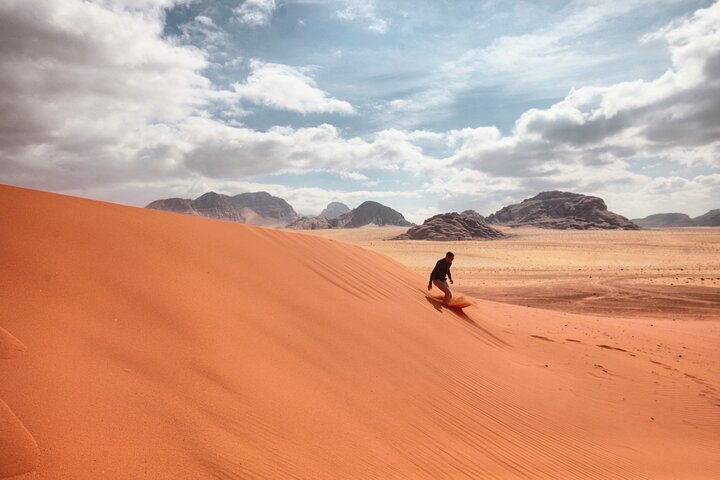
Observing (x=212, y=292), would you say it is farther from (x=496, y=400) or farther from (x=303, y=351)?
(x=496, y=400)

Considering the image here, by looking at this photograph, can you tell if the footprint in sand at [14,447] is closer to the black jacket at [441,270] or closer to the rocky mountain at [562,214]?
the black jacket at [441,270]

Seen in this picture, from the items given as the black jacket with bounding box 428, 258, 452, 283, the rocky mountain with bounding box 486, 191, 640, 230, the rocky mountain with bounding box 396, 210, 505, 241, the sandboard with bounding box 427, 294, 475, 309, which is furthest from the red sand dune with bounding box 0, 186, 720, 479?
the rocky mountain with bounding box 486, 191, 640, 230

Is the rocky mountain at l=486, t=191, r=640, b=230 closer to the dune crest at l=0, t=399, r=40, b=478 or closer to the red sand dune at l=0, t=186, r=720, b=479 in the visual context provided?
the red sand dune at l=0, t=186, r=720, b=479

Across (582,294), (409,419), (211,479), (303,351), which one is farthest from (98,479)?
(582,294)

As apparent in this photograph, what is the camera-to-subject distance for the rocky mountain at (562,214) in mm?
122562

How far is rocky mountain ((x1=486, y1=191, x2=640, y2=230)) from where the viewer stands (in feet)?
402

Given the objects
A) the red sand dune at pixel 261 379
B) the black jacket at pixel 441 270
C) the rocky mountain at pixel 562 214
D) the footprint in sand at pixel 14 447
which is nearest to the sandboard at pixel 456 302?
the black jacket at pixel 441 270

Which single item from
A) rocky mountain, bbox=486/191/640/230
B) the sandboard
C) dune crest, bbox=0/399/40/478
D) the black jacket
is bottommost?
the sandboard

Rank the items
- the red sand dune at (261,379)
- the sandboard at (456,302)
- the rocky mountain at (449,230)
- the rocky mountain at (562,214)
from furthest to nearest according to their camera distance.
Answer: the rocky mountain at (562,214)
the rocky mountain at (449,230)
the sandboard at (456,302)
the red sand dune at (261,379)

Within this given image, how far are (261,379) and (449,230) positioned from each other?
81.3m

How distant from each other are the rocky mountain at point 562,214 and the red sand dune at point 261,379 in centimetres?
12860

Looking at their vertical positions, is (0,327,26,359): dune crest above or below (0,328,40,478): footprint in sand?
above

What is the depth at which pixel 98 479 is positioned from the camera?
220 centimetres

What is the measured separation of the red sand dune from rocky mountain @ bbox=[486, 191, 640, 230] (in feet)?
422
